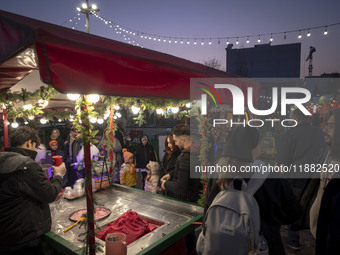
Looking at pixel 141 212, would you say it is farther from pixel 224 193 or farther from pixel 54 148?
pixel 54 148

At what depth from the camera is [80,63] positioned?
1602 millimetres

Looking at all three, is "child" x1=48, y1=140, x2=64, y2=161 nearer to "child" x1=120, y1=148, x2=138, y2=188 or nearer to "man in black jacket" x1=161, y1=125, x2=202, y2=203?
"child" x1=120, y1=148, x2=138, y2=188

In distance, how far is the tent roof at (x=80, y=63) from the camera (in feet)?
4.66

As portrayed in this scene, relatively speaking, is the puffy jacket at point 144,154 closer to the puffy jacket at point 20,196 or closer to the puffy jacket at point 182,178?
the puffy jacket at point 182,178

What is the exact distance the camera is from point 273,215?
182cm

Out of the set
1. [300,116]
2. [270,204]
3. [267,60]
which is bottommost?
[270,204]

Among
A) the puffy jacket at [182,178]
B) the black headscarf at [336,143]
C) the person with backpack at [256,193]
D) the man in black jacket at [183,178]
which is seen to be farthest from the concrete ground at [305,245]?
the black headscarf at [336,143]

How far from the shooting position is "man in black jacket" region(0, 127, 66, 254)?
216 cm

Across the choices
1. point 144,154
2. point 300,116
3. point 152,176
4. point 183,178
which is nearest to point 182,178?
point 183,178

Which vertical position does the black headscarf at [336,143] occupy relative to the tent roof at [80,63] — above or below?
below

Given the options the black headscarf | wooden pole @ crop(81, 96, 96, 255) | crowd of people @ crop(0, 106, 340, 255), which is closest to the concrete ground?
crowd of people @ crop(0, 106, 340, 255)

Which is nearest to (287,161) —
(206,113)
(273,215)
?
(206,113)

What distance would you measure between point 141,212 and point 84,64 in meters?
2.25

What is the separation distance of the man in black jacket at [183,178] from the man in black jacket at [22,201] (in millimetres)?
1529
